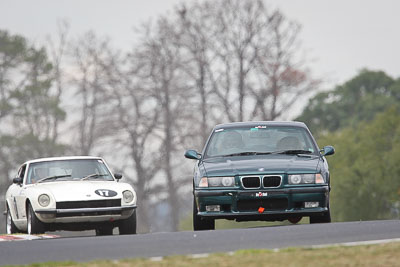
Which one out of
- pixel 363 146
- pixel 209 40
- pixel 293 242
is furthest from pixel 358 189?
pixel 293 242

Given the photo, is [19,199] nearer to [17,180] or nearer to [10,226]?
[17,180]

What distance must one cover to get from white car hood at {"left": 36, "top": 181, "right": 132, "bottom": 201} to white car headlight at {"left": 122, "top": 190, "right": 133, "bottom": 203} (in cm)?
7

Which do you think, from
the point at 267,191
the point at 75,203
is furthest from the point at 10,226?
the point at 267,191

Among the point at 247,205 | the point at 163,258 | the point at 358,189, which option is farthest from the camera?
the point at 358,189

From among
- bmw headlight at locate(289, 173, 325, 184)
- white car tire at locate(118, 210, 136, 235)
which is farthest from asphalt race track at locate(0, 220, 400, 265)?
white car tire at locate(118, 210, 136, 235)

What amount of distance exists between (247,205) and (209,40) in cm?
4138

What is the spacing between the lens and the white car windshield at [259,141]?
18141 millimetres

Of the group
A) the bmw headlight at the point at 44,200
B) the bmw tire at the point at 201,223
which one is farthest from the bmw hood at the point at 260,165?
the bmw headlight at the point at 44,200

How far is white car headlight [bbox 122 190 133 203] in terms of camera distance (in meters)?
19.0

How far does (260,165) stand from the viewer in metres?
17.0

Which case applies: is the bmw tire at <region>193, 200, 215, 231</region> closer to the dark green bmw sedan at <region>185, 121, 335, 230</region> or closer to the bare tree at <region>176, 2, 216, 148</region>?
the dark green bmw sedan at <region>185, 121, 335, 230</region>

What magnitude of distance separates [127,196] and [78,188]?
86 centimetres

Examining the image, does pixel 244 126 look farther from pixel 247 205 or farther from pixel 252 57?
pixel 252 57

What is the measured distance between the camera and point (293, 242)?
13.1 m
